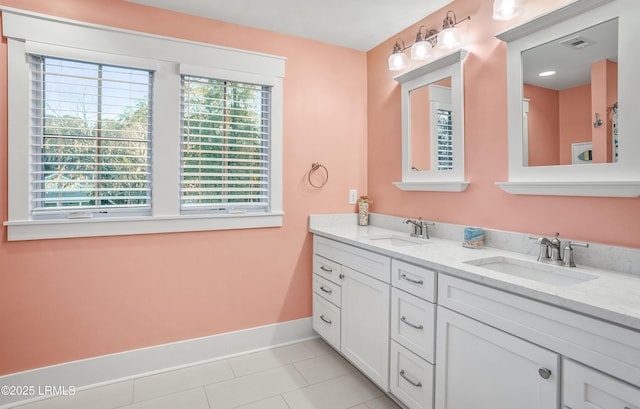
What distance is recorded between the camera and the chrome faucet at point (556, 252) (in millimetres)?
1560

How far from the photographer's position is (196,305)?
2.50 metres

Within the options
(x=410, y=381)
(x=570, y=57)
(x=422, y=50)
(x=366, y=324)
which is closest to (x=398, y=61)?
(x=422, y=50)

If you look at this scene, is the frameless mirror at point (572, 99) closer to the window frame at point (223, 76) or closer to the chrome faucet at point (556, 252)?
the chrome faucet at point (556, 252)

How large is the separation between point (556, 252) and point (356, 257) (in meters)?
1.08

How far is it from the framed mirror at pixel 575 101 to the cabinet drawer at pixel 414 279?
0.71 meters

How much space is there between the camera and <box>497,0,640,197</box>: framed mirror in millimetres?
1438

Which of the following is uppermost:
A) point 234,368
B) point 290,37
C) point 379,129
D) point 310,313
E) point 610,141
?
point 290,37

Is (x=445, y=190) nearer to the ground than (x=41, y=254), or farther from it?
farther from it

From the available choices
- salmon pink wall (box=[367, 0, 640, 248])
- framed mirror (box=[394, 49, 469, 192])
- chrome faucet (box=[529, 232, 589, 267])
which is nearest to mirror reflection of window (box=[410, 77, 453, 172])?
framed mirror (box=[394, 49, 469, 192])

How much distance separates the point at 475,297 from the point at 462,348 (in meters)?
0.25

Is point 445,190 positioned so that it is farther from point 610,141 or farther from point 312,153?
point 312,153

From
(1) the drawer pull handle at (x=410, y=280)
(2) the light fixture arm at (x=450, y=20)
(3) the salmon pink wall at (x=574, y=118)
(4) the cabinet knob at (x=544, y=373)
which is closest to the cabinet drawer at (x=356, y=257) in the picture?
(1) the drawer pull handle at (x=410, y=280)

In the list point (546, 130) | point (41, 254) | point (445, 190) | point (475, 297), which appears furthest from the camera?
point (445, 190)

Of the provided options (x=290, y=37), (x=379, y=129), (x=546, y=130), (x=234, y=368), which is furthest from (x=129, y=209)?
(x=546, y=130)
